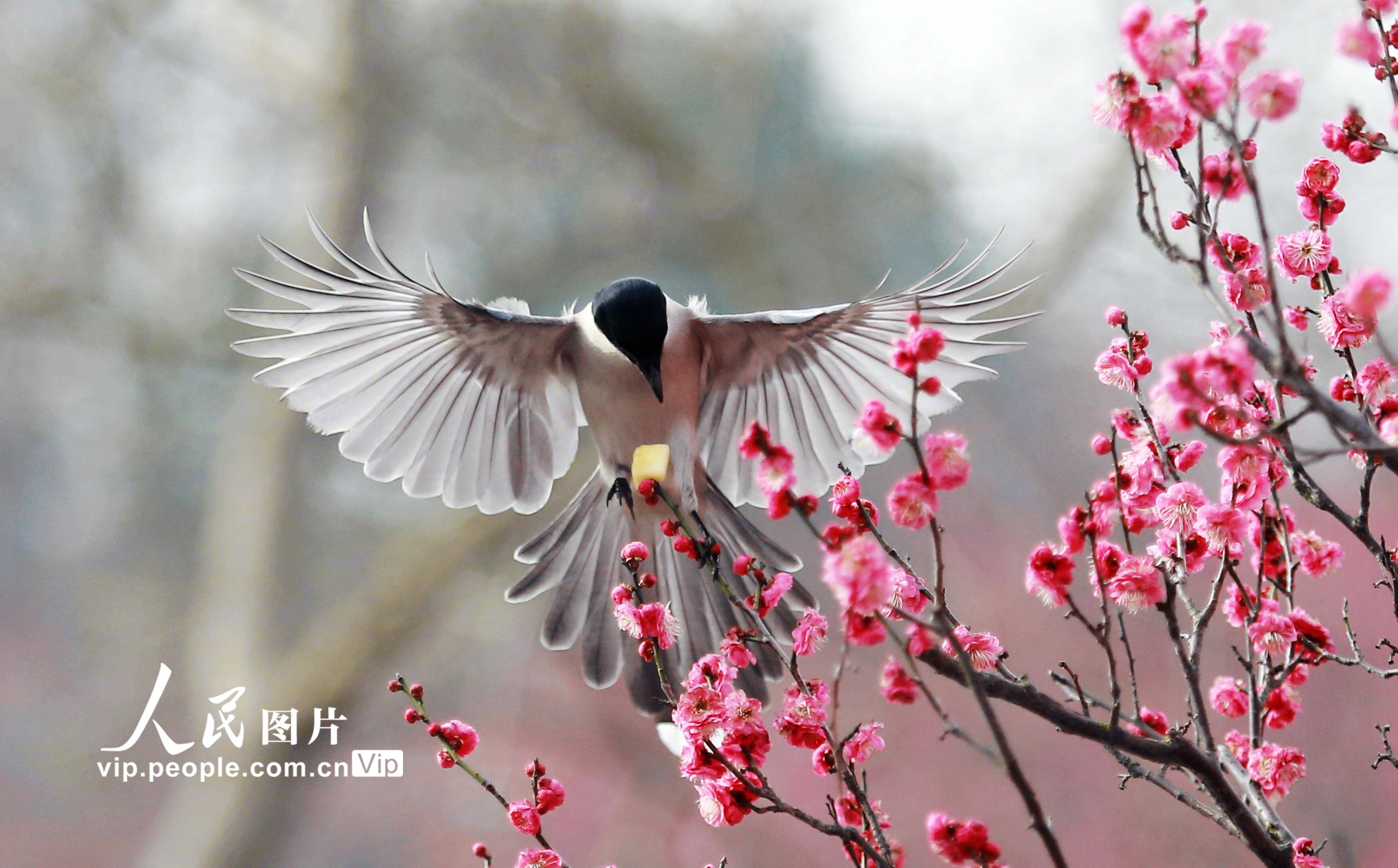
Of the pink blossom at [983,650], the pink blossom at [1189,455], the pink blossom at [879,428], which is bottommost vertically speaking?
the pink blossom at [983,650]

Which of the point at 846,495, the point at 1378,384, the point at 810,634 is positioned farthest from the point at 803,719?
the point at 1378,384

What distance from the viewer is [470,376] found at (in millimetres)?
1433

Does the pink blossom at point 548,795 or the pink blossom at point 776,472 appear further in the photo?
the pink blossom at point 548,795

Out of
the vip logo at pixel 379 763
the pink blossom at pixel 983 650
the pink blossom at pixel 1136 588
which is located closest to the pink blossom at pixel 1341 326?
the pink blossom at pixel 1136 588

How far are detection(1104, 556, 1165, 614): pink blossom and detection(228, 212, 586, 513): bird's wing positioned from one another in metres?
0.82

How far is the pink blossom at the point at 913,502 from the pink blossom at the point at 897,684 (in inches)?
6.3

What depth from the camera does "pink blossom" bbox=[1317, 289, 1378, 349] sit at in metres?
0.73

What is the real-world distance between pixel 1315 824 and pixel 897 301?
1.78 metres

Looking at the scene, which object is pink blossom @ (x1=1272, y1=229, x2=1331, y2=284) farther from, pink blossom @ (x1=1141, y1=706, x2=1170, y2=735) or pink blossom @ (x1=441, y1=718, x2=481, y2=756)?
pink blossom @ (x1=441, y1=718, x2=481, y2=756)

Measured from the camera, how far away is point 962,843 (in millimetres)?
684

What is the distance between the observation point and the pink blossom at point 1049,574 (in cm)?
68

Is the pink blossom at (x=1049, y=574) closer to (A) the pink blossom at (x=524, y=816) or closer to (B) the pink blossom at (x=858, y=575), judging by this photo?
(B) the pink blossom at (x=858, y=575)

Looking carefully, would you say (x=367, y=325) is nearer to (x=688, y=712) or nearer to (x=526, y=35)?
(x=688, y=712)

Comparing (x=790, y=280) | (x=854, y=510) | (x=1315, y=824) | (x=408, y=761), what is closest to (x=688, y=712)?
(x=854, y=510)
